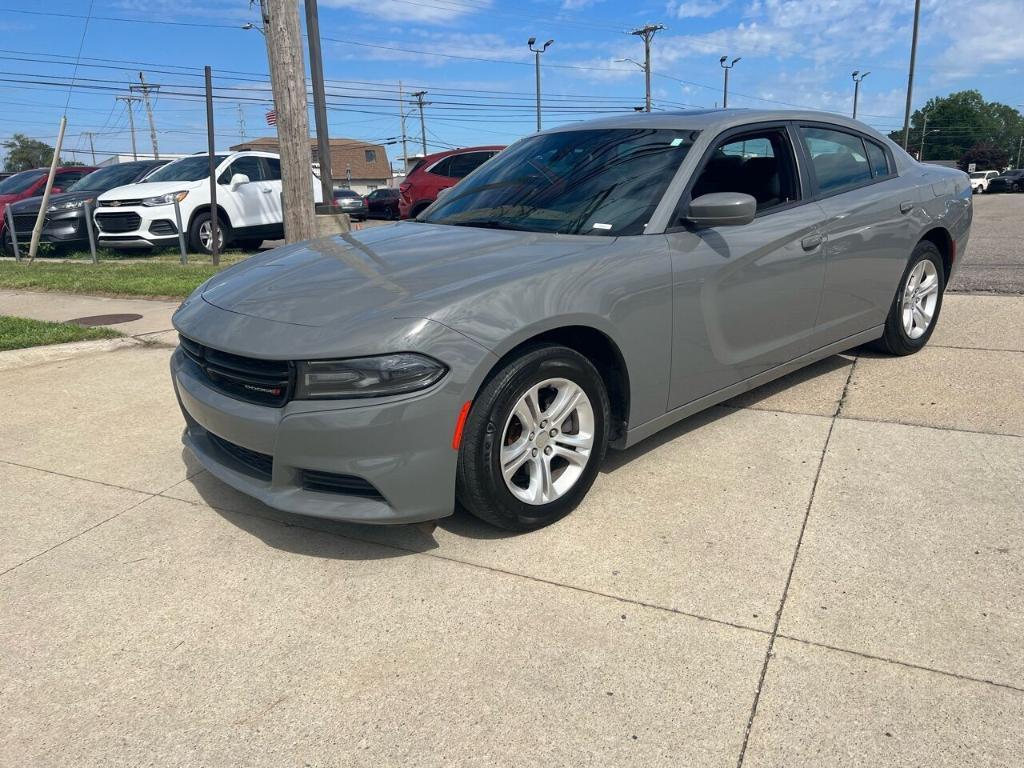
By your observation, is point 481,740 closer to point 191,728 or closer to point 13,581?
point 191,728

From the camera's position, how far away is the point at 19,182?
52.0 ft

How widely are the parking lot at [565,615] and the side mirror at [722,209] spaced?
3.67ft

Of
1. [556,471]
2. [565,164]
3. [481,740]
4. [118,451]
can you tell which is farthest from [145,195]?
[481,740]

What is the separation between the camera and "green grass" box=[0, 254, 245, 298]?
29.4ft

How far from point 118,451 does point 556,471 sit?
94.8 inches

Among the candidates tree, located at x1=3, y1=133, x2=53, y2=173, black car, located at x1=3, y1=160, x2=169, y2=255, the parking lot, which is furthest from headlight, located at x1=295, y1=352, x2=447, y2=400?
tree, located at x1=3, y1=133, x2=53, y2=173

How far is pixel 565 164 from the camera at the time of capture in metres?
3.94

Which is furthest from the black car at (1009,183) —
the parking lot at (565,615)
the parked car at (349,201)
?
the parking lot at (565,615)

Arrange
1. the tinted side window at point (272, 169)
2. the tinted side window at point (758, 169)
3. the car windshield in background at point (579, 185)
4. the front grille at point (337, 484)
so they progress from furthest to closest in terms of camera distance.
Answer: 1. the tinted side window at point (272, 169)
2. the tinted side window at point (758, 169)
3. the car windshield in background at point (579, 185)
4. the front grille at point (337, 484)

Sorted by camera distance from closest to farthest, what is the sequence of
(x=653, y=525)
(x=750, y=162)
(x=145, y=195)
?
(x=653, y=525) → (x=750, y=162) → (x=145, y=195)

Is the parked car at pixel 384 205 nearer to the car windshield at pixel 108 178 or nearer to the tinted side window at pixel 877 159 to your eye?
the car windshield at pixel 108 178

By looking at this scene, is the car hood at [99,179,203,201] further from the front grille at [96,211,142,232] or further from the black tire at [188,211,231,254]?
the black tire at [188,211,231,254]

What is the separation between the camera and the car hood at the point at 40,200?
1392 centimetres

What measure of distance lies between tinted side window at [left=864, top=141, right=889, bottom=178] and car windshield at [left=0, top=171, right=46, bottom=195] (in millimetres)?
15906
